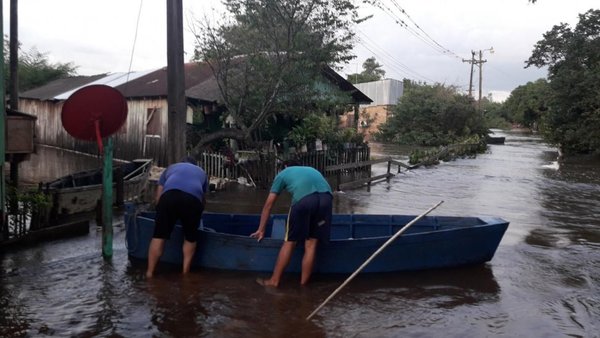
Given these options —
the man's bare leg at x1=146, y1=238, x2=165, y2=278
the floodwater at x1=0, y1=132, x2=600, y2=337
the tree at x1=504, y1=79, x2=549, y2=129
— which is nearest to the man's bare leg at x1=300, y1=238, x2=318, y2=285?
the floodwater at x1=0, y1=132, x2=600, y2=337

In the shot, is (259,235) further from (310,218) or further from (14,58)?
(14,58)

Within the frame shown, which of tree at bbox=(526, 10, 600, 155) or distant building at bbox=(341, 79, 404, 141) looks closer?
tree at bbox=(526, 10, 600, 155)

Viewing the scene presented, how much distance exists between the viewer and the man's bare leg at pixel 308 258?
6516mm

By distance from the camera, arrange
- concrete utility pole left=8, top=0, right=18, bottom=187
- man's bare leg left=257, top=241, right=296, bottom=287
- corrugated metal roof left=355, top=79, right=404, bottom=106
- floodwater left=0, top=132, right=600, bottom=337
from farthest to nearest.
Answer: corrugated metal roof left=355, top=79, right=404, bottom=106, concrete utility pole left=8, top=0, right=18, bottom=187, man's bare leg left=257, top=241, right=296, bottom=287, floodwater left=0, top=132, right=600, bottom=337

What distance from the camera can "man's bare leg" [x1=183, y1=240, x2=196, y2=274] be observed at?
6840 millimetres

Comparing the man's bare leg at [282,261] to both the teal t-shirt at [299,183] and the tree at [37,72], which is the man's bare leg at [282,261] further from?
the tree at [37,72]

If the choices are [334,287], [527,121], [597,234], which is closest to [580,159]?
[597,234]

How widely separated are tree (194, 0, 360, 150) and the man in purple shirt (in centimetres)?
671

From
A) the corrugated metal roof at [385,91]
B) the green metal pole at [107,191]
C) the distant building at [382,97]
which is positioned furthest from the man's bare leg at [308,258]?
the corrugated metal roof at [385,91]

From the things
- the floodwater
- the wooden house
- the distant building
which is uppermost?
the distant building

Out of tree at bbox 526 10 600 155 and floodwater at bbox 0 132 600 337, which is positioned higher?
tree at bbox 526 10 600 155

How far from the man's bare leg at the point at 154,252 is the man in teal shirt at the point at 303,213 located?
1290 mm

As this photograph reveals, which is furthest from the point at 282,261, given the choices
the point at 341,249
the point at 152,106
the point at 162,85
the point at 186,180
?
the point at 162,85

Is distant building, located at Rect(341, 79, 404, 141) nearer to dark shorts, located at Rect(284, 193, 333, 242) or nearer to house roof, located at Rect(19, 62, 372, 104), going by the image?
house roof, located at Rect(19, 62, 372, 104)
